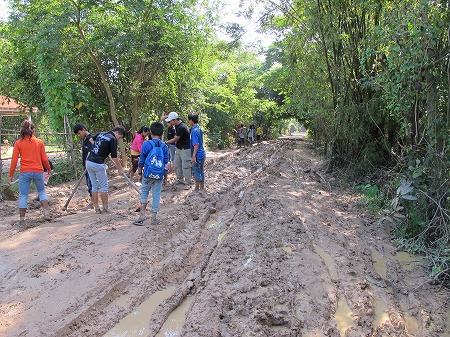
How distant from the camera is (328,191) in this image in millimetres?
9070

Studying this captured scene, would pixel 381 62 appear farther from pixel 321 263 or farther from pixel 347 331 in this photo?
pixel 347 331

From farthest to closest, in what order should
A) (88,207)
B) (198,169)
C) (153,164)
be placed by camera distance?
(198,169)
(88,207)
(153,164)

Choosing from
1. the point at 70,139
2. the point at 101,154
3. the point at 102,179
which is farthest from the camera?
the point at 70,139

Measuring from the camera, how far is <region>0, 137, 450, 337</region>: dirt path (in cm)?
318

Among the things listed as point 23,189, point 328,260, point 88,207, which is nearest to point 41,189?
point 23,189

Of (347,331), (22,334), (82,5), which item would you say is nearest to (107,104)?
(82,5)

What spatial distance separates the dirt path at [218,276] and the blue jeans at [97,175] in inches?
21.4

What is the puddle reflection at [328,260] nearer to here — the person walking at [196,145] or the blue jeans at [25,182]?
the person walking at [196,145]

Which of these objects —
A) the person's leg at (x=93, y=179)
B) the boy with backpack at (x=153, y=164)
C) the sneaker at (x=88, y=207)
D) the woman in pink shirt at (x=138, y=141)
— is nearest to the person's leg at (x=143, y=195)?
the boy with backpack at (x=153, y=164)

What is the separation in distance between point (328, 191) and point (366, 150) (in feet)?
5.66

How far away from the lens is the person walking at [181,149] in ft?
26.9

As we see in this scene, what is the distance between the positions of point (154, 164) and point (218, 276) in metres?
2.33

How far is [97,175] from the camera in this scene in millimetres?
6254

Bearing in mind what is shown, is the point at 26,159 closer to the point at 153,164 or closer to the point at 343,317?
the point at 153,164
